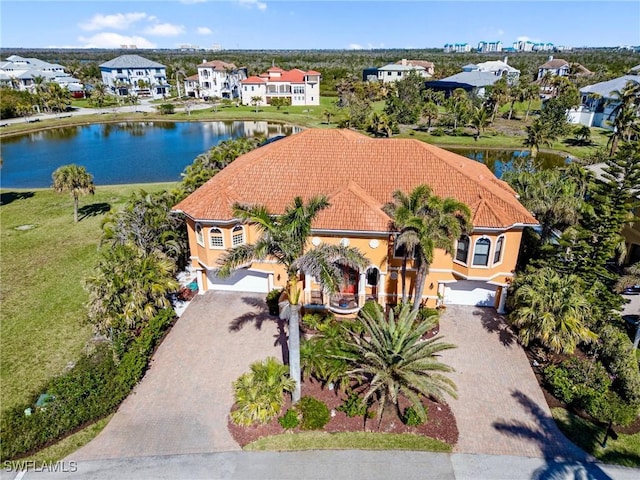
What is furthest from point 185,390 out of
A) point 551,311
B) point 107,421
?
point 551,311

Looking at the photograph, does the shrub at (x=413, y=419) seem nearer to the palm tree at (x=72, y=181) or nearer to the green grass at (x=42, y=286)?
the green grass at (x=42, y=286)

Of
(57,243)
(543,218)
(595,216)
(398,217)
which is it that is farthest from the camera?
(57,243)

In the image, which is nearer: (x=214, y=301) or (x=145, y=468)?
(x=145, y=468)

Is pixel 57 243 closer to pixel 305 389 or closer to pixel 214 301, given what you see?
pixel 214 301

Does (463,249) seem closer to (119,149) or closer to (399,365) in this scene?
(399,365)

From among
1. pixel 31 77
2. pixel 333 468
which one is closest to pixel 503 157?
pixel 333 468

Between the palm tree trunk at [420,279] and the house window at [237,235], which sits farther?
the house window at [237,235]

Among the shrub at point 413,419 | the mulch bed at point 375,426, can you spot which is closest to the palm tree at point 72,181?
the mulch bed at point 375,426
